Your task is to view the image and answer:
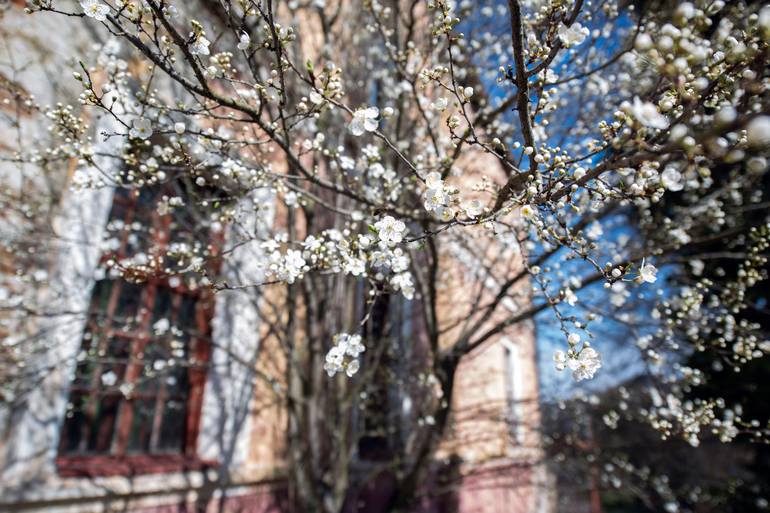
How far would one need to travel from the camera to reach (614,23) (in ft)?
11.0

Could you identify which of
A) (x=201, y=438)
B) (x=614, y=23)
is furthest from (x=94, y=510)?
(x=614, y=23)

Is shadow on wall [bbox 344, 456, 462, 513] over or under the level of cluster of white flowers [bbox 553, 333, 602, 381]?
under

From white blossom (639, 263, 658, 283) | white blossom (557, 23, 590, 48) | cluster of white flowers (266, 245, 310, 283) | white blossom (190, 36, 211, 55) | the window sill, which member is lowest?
the window sill

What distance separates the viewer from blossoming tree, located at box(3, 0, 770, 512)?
4.75 feet

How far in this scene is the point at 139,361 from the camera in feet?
10.0

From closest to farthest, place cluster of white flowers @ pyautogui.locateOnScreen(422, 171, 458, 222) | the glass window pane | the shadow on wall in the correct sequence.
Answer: cluster of white flowers @ pyautogui.locateOnScreen(422, 171, 458, 222)
the glass window pane
the shadow on wall

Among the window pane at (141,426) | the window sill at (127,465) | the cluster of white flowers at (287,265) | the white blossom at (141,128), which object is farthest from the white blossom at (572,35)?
the window pane at (141,426)

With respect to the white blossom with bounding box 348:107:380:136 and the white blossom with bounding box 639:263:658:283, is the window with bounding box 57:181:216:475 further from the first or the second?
the white blossom with bounding box 639:263:658:283

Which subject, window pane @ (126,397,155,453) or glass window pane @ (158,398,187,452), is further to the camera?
glass window pane @ (158,398,187,452)

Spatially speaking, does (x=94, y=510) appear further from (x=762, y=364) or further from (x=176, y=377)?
(x=762, y=364)

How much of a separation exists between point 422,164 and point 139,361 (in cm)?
233

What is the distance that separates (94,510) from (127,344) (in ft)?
3.79

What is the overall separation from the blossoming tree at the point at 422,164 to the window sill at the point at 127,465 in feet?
2.41

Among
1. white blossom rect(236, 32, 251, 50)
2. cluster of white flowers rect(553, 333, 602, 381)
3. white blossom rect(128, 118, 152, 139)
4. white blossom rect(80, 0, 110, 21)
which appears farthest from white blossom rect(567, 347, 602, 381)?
white blossom rect(80, 0, 110, 21)
